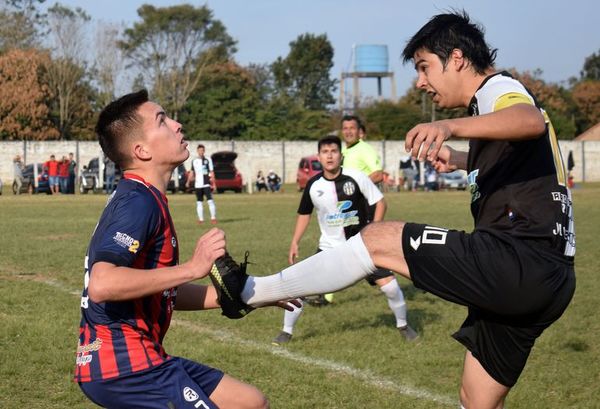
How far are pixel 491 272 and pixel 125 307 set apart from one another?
62.6 inches

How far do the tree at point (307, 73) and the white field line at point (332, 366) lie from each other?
82.4m

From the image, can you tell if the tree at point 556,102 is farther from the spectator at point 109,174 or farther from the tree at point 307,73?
the spectator at point 109,174

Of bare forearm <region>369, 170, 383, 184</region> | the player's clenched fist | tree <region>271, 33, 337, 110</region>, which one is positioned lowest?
the player's clenched fist

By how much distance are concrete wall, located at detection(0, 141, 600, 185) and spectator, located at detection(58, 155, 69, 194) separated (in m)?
9.25

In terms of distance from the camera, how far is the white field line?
6.29 metres

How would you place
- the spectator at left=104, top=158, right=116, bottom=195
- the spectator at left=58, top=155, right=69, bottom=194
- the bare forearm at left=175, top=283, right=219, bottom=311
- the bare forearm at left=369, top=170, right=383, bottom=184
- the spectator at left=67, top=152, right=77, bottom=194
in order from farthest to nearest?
the spectator at left=104, top=158, right=116, bottom=195 < the spectator at left=67, top=152, right=77, bottom=194 < the spectator at left=58, top=155, right=69, bottom=194 < the bare forearm at left=369, top=170, right=383, bottom=184 < the bare forearm at left=175, top=283, right=219, bottom=311

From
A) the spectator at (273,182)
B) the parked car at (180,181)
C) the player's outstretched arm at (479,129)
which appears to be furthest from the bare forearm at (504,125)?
the spectator at (273,182)

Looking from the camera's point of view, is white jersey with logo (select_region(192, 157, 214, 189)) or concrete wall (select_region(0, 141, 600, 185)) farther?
concrete wall (select_region(0, 141, 600, 185))

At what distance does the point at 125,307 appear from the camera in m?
3.50

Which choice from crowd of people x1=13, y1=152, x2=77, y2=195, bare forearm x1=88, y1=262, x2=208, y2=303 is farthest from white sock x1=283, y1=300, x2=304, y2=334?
crowd of people x1=13, y1=152, x2=77, y2=195

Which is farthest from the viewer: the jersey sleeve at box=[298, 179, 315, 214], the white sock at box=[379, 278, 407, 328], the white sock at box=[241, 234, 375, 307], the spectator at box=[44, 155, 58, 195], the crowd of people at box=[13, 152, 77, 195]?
the crowd of people at box=[13, 152, 77, 195]

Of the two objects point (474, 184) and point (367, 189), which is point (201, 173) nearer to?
point (367, 189)

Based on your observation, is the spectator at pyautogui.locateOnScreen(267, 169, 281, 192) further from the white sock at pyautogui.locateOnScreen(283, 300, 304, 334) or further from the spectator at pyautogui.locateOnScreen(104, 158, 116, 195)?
the white sock at pyautogui.locateOnScreen(283, 300, 304, 334)

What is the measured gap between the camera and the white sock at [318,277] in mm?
3766
